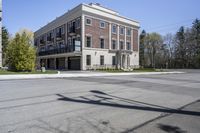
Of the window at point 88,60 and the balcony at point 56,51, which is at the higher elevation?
the balcony at point 56,51

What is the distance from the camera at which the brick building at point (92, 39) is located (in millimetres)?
39969

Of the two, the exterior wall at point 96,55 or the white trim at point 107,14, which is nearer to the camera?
the exterior wall at point 96,55

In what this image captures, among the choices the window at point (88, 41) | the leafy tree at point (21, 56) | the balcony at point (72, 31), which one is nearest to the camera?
the leafy tree at point (21, 56)

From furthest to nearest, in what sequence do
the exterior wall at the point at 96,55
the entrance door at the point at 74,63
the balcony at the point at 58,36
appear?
1. the balcony at the point at 58,36
2. the entrance door at the point at 74,63
3. the exterior wall at the point at 96,55

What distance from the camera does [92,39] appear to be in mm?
41094

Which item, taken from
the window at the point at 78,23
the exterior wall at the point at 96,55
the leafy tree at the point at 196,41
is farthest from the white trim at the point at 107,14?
the leafy tree at the point at 196,41

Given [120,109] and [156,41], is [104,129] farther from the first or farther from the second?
[156,41]

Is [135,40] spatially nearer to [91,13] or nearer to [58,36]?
[91,13]

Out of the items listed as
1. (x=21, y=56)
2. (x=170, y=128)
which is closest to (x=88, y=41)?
(x=21, y=56)

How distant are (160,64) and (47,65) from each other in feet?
142

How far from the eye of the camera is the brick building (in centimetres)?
3997

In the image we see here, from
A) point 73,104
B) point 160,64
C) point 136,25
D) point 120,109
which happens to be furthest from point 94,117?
point 160,64

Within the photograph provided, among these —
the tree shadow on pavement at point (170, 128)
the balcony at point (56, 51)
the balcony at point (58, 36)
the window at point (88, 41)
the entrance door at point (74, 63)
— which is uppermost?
the balcony at point (58, 36)

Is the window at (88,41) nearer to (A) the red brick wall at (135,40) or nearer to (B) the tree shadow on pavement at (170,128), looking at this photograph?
(A) the red brick wall at (135,40)
